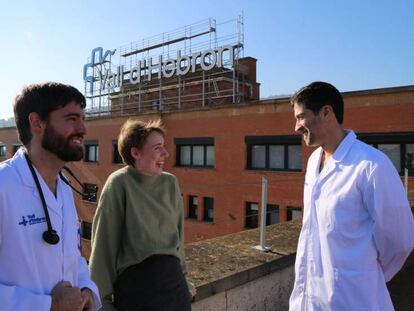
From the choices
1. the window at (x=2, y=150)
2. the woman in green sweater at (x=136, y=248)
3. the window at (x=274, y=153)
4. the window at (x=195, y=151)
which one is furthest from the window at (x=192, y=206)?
the window at (x=2, y=150)

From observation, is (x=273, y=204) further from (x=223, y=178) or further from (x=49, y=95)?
(x=49, y=95)

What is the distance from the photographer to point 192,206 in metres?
23.3

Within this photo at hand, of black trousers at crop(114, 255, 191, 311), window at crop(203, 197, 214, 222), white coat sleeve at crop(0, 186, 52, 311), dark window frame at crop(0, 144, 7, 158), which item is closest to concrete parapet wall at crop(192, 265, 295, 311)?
black trousers at crop(114, 255, 191, 311)

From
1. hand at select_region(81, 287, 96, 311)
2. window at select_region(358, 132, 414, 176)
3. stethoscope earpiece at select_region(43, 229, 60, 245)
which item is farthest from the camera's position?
window at select_region(358, 132, 414, 176)

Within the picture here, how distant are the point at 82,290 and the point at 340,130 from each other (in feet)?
5.59

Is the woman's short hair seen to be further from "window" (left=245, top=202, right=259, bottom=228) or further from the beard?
"window" (left=245, top=202, right=259, bottom=228)

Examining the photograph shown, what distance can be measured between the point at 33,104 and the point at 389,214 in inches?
71.4

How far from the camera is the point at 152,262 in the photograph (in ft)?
7.19

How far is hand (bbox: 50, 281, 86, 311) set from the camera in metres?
1.56

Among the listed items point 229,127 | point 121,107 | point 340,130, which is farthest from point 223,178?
point 340,130

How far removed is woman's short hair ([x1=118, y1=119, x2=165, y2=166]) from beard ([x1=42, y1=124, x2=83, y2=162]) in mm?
635

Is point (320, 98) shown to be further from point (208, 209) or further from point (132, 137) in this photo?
point (208, 209)

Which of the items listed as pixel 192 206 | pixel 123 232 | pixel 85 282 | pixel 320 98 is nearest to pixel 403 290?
pixel 320 98

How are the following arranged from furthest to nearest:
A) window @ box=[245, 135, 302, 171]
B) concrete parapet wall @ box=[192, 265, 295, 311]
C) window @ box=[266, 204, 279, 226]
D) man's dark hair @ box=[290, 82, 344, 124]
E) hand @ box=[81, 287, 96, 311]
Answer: window @ box=[266, 204, 279, 226] < window @ box=[245, 135, 302, 171] < concrete parapet wall @ box=[192, 265, 295, 311] < man's dark hair @ box=[290, 82, 344, 124] < hand @ box=[81, 287, 96, 311]
